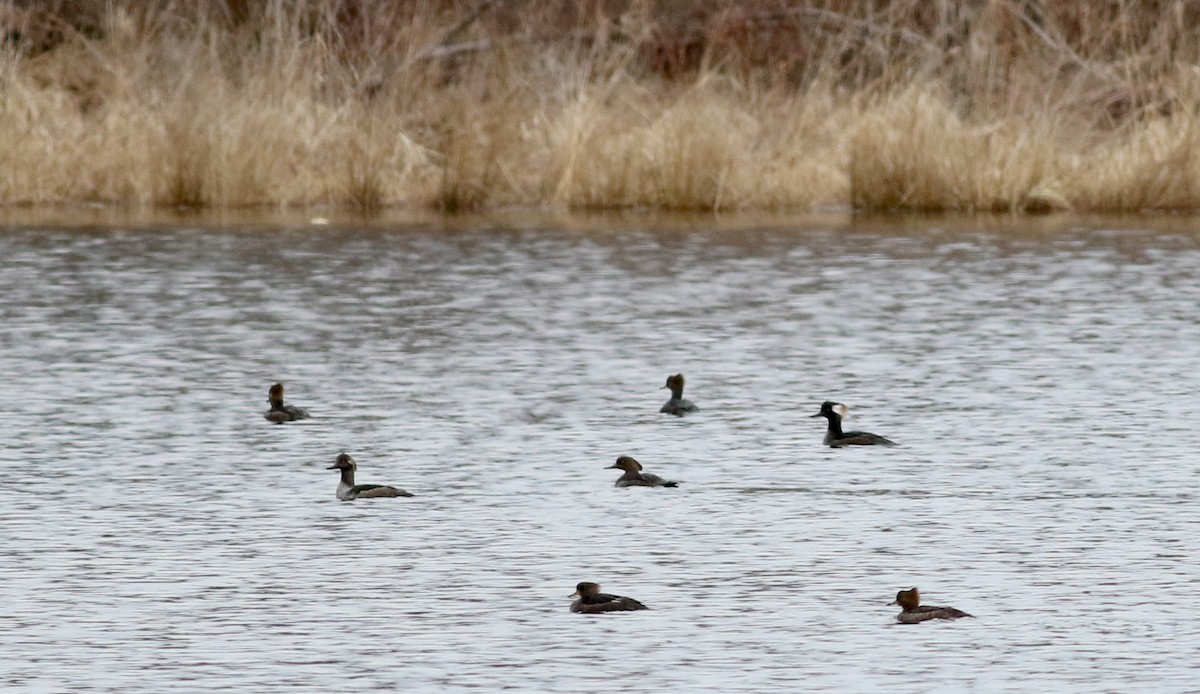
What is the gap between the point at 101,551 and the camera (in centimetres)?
947

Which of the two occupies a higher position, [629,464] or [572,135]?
[572,135]

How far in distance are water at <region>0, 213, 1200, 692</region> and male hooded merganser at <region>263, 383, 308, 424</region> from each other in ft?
0.66

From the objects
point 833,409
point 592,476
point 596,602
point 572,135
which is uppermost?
point 572,135

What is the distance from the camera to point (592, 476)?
1135 cm

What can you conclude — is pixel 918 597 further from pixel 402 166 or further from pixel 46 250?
pixel 402 166

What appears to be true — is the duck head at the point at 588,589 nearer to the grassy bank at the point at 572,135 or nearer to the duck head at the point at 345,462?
the duck head at the point at 345,462

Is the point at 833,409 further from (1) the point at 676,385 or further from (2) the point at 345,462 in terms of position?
(2) the point at 345,462

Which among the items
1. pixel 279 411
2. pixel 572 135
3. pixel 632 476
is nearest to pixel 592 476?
pixel 632 476

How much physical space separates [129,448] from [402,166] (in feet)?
49.8

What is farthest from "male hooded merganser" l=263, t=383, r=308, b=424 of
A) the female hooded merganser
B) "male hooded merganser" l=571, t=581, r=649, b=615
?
"male hooded merganser" l=571, t=581, r=649, b=615

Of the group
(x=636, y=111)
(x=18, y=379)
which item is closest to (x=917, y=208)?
(x=636, y=111)

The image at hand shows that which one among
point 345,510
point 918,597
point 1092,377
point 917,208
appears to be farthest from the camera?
point 917,208

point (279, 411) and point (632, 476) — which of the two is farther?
point (279, 411)

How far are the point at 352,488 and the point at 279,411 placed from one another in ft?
8.10
